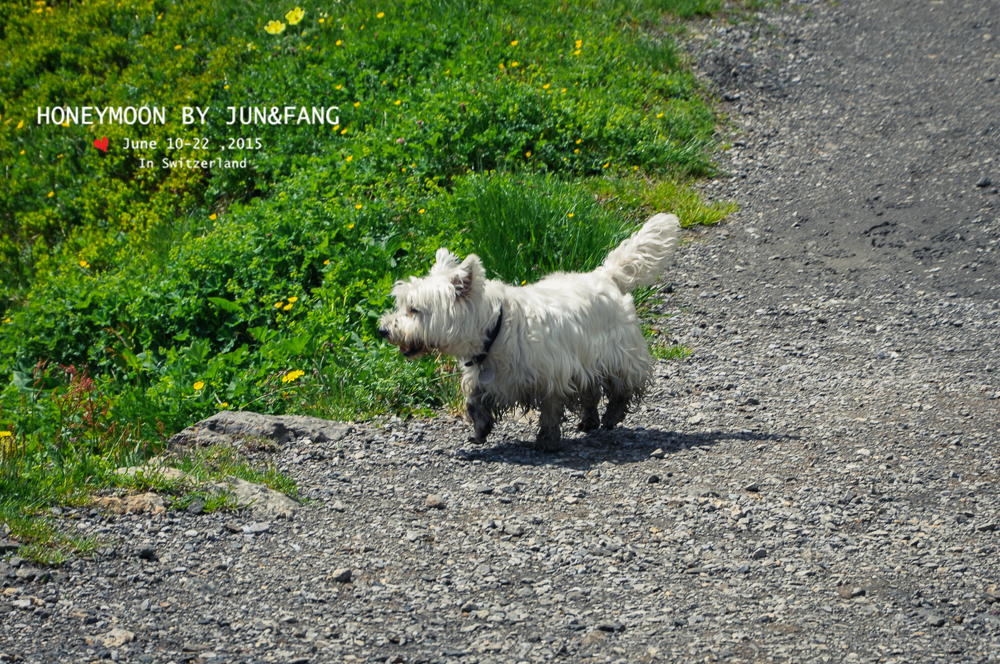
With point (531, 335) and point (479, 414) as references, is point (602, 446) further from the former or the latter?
point (531, 335)

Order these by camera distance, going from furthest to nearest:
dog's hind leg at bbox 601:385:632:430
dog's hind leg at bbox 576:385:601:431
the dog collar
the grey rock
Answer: dog's hind leg at bbox 601:385:632:430 → dog's hind leg at bbox 576:385:601:431 → the dog collar → the grey rock

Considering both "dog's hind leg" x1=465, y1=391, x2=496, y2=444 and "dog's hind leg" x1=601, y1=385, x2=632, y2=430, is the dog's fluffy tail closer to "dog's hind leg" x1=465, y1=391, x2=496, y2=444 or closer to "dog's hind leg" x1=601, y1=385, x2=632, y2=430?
"dog's hind leg" x1=601, y1=385, x2=632, y2=430

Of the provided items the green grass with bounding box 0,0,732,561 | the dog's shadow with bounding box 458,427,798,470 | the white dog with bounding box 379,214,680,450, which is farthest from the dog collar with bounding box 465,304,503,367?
the green grass with bounding box 0,0,732,561

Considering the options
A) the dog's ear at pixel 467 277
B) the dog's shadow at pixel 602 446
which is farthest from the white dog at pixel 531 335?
the dog's shadow at pixel 602 446

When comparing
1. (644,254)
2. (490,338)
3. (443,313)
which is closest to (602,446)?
(490,338)

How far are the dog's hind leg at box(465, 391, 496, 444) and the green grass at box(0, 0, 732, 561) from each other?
1.07 metres

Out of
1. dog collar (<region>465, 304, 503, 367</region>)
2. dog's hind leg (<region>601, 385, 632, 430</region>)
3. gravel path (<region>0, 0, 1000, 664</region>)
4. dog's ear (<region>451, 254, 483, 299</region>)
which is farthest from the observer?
dog's hind leg (<region>601, 385, 632, 430</region>)

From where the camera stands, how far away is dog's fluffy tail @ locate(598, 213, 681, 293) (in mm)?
5852

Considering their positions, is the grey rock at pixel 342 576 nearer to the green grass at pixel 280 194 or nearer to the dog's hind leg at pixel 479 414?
the green grass at pixel 280 194

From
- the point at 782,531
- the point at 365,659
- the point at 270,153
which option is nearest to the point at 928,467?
the point at 782,531

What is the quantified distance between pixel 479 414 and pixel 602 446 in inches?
33.2

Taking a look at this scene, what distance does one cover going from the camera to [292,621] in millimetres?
3668

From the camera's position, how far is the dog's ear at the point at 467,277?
509 centimetres

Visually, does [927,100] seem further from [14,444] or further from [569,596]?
[14,444]
